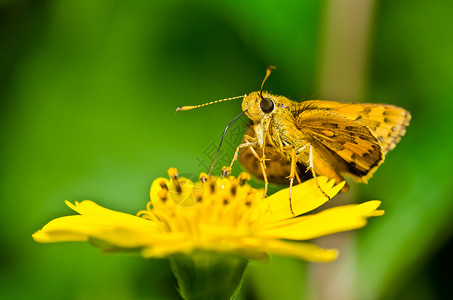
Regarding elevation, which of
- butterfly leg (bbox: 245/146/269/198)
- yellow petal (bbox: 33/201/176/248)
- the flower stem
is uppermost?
butterfly leg (bbox: 245/146/269/198)

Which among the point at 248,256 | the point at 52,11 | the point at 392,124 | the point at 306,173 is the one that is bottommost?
the point at 248,256

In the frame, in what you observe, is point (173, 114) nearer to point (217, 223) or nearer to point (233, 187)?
point (233, 187)

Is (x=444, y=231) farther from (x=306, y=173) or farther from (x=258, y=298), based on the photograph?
(x=258, y=298)

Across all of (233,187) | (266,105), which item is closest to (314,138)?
(266,105)

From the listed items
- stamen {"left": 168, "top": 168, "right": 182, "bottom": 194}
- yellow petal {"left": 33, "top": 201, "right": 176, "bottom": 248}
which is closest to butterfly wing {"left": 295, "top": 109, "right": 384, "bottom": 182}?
stamen {"left": 168, "top": 168, "right": 182, "bottom": 194}

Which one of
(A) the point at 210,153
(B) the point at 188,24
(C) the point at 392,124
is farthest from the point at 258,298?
(B) the point at 188,24

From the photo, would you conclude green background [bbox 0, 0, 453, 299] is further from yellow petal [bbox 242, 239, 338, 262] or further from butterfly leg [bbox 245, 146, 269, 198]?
yellow petal [bbox 242, 239, 338, 262]

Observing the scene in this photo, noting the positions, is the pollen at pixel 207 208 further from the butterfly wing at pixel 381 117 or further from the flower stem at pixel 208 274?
the butterfly wing at pixel 381 117
